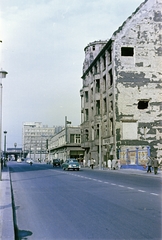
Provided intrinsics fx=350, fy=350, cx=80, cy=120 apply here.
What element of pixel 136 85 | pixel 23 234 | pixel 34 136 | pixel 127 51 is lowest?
pixel 23 234

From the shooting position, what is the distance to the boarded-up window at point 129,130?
1964 inches

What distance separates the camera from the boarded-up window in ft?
164

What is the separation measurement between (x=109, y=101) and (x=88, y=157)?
61.8ft

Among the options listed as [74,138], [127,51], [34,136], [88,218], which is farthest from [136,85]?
[34,136]

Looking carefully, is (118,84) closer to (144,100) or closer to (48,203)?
(144,100)

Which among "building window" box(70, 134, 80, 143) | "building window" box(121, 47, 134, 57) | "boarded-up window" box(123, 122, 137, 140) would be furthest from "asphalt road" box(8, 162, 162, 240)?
"building window" box(70, 134, 80, 143)

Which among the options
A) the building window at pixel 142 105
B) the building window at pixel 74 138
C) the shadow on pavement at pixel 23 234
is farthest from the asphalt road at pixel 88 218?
the building window at pixel 74 138

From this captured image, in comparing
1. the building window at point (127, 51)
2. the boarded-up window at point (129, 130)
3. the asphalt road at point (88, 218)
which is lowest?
the asphalt road at point (88, 218)

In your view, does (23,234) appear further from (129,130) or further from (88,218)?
(129,130)

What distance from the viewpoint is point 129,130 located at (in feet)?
164

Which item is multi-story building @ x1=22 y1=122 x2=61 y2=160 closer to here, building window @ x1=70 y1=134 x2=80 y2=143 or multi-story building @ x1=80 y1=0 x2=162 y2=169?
building window @ x1=70 y1=134 x2=80 y2=143

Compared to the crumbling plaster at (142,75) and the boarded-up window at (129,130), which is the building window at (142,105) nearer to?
the crumbling plaster at (142,75)

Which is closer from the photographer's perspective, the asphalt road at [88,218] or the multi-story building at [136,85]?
the asphalt road at [88,218]

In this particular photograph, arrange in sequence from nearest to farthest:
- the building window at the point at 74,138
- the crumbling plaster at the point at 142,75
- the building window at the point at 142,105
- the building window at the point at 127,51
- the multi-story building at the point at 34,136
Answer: the crumbling plaster at the point at 142,75
the building window at the point at 142,105
the building window at the point at 127,51
the building window at the point at 74,138
the multi-story building at the point at 34,136
